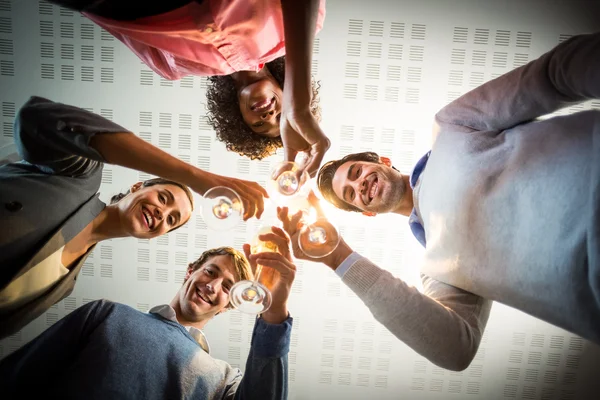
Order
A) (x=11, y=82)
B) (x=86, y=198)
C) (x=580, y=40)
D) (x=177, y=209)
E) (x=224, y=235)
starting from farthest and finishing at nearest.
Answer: (x=224, y=235) → (x=11, y=82) → (x=177, y=209) → (x=86, y=198) → (x=580, y=40)

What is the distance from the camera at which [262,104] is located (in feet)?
6.44

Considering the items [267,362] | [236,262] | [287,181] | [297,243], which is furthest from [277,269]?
[236,262]

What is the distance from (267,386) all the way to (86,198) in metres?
1.18

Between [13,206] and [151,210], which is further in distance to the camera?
[151,210]

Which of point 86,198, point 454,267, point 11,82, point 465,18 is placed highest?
point 465,18

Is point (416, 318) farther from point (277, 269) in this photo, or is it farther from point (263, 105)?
point (263, 105)

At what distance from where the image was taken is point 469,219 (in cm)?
139

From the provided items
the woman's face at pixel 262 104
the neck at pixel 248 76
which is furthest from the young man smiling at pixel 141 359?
the neck at pixel 248 76

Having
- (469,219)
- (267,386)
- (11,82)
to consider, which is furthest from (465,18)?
(11,82)

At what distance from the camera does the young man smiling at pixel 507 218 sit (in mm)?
1085

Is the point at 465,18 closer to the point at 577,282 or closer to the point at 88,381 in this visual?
the point at 577,282

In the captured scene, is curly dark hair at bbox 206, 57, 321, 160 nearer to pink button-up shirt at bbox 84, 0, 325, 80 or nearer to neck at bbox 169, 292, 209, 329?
pink button-up shirt at bbox 84, 0, 325, 80

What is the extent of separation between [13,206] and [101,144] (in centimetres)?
49

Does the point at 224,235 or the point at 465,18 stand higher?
the point at 465,18
